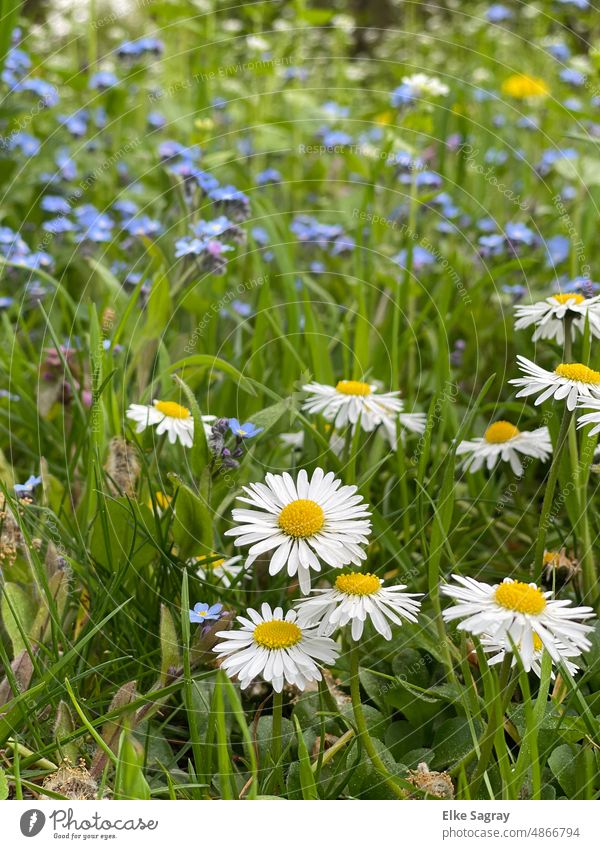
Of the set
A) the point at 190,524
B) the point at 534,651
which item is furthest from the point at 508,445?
the point at 190,524

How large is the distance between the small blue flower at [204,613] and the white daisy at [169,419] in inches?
8.5

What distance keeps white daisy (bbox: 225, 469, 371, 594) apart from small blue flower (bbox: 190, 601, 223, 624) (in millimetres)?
87

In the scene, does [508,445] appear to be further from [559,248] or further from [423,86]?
[559,248]

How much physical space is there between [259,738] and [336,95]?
2.39 m

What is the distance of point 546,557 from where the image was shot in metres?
1.14

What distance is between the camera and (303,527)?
2.98 feet

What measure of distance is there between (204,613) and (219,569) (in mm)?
161

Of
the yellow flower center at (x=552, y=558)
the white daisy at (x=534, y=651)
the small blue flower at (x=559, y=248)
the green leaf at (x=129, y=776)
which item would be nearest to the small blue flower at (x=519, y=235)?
the small blue flower at (x=559, y=248)

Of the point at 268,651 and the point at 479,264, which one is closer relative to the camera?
the point at 268,651

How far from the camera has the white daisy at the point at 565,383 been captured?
0.97 m

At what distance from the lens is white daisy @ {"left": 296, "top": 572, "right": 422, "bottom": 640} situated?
868mm
